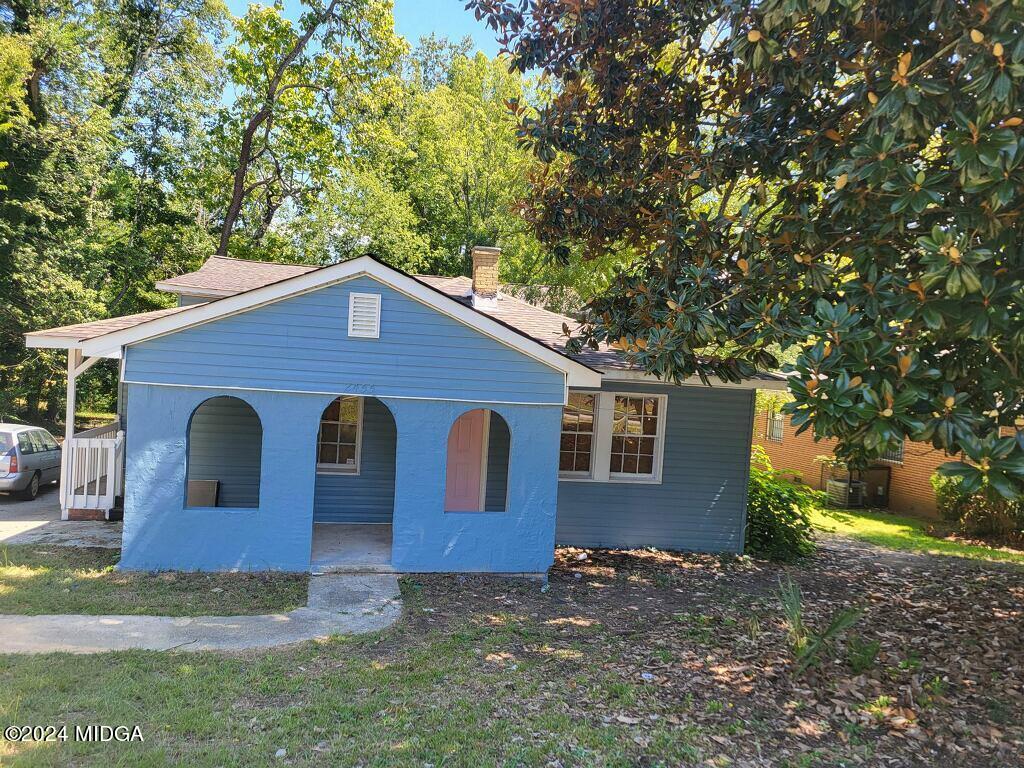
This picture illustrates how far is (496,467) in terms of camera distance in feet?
36.3

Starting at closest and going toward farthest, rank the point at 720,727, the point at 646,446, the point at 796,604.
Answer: the point at 720,727, the point at 796,604, the point at 646,446

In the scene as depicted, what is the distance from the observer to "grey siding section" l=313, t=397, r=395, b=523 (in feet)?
35.9

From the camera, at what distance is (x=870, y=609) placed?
8492 millimetres

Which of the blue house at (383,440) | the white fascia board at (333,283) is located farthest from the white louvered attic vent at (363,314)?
the white fascia board at (333,283)

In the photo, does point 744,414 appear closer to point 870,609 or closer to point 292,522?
point 870,609

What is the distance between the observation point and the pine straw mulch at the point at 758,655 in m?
4.94

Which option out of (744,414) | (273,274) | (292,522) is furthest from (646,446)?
(273,274)

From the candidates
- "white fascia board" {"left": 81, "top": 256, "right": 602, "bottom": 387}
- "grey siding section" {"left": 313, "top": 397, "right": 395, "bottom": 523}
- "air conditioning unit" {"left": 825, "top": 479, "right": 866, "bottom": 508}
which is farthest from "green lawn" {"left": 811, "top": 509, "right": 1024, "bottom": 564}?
"grey siding section" {"left": 313, "top": 397, "right": 395, "bottom": 523}

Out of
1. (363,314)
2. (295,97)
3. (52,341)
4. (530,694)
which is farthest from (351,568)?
(295,97)

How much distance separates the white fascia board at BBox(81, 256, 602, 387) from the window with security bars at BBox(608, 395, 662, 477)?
225cm

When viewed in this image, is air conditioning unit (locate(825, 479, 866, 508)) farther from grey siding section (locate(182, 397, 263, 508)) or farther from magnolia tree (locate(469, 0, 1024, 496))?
grey siding section (locate(182, 397, 263, 508))

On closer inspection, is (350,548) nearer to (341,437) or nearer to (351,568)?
(351,568)

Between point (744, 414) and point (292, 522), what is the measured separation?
7424 mm

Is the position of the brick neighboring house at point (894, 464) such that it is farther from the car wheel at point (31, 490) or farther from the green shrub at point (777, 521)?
the car wheel at point (31, 490)
